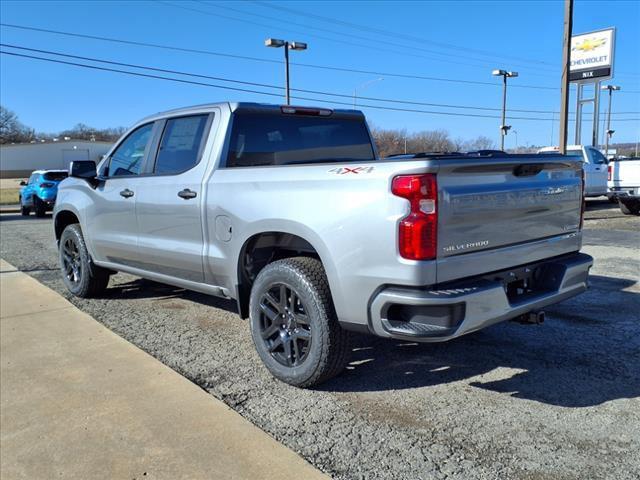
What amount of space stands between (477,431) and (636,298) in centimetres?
386

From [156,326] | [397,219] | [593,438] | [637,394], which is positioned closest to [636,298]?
[637,394]

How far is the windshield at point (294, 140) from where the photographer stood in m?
4.55

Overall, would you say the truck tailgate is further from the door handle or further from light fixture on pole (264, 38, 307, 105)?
light fixture on pole (264, 38, 307, 105)

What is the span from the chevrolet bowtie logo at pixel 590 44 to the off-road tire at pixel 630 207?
67.6 ft

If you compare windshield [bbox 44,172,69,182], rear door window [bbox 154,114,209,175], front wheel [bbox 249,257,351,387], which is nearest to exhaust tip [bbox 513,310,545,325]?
front wheel [bbox 249,257,351,387]

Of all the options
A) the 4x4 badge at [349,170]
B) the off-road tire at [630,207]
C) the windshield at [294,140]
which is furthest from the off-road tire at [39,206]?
the 4x4 badge at [349,170]

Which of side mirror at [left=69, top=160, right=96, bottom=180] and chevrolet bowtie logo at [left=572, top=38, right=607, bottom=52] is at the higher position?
chevrolet bowtie logo at [left=572, top=38, right=607, bottom=52]

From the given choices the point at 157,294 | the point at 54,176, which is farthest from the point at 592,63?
the point at 157,294

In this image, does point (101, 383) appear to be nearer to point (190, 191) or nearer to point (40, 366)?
point (40, 366)

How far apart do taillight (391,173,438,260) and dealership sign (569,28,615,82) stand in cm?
3226

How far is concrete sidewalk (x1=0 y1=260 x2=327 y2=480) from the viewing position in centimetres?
292

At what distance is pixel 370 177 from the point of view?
3.15 m

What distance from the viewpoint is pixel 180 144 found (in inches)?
191

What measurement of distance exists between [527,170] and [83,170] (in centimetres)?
457
